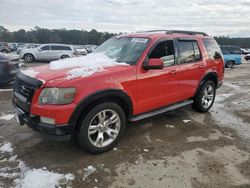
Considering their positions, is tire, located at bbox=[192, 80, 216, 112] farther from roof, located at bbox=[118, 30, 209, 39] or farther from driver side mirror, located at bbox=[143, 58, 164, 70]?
driver side mirror, located at bbox=[143, 58, 164, 70]

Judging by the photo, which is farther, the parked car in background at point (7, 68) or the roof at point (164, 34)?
the parked car in background at point (7, 68)

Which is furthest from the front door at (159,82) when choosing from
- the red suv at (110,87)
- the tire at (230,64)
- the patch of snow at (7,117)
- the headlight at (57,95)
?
the tire at (230,64)

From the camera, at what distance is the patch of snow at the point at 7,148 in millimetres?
4148

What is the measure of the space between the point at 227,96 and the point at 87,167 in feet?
20.7

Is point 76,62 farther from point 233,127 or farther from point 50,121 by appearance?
point 233,127

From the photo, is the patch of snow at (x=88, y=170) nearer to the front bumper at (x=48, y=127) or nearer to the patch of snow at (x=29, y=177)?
the patch of snow at (x=29, y=177)

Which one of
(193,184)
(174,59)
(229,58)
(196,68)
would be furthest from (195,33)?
(229,58)

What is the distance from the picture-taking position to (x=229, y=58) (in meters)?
20.1

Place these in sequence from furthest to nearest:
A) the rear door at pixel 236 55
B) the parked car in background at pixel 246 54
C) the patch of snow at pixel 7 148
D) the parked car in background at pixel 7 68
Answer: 1. the parked car in background at pixel 246 54
2. the rear door at pixel 236 55
3. the parked car in background at pixel 7 68
4. the patch of snow at pixel 7 148

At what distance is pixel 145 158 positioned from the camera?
4.02 m

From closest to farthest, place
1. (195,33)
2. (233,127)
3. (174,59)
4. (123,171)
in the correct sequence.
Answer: (123,171) < (174,59) < (233,127) < (195,33)

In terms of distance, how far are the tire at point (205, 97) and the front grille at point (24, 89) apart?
3947 millimetres

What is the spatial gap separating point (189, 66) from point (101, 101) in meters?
2.47

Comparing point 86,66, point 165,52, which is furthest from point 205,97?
point 86,66
